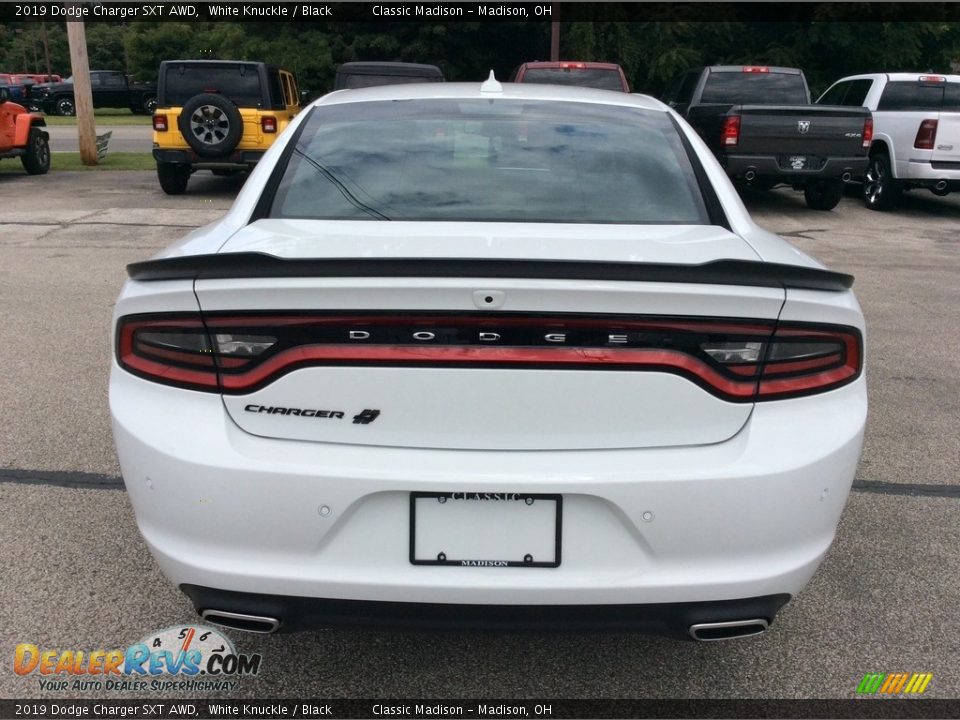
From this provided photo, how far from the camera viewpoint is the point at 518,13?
3033cm

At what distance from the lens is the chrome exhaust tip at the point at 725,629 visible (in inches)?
85.0

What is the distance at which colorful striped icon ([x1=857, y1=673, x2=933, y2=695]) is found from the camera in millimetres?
2590

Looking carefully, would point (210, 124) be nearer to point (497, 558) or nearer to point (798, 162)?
point (798, 162)

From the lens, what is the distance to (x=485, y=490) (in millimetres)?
2059

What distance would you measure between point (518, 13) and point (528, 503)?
30.7 meters

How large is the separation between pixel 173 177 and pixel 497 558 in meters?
12.6

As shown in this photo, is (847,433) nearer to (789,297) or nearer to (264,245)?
(789,297)

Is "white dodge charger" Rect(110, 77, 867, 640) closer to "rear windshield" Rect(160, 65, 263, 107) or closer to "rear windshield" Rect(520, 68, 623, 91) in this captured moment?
"rear windshield" Rect(160, 65, 263, 107)

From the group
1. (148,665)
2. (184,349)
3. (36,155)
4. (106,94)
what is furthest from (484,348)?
(106,94)

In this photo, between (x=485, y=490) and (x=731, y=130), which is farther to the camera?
(x=731, y=130)

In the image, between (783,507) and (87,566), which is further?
(87,566)

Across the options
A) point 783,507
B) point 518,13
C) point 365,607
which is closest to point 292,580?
point 365,607

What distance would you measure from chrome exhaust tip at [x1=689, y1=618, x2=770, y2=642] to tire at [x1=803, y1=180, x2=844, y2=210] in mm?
11352

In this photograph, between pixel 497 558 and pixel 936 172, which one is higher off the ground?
pixel 497 558
